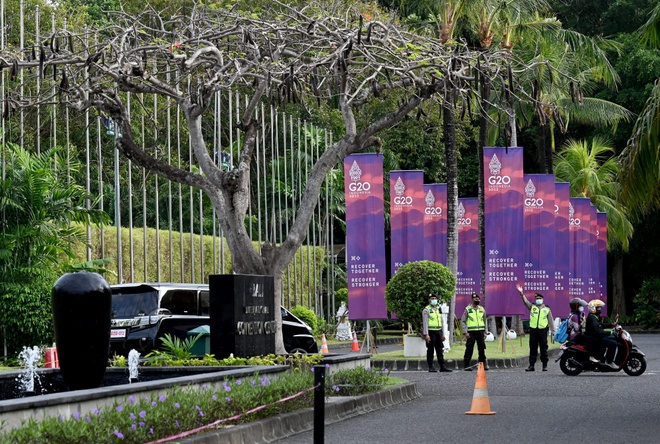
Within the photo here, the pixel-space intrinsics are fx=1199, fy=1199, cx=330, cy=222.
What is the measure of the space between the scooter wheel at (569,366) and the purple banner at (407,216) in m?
8.50

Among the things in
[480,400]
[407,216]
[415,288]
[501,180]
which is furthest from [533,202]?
[480,400]

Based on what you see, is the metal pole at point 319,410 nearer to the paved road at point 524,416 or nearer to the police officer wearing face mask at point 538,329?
the paved road at point 524,416

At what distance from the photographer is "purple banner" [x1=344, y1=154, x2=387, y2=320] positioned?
28562 millimetres

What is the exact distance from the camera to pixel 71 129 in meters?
37.7

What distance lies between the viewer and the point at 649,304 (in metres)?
60.0

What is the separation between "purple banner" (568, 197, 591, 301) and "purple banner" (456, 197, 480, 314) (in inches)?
278

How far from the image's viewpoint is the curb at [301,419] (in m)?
11.9

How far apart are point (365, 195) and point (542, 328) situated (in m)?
5.52

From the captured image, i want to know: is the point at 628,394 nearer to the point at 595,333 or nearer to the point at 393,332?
the point at 595,333

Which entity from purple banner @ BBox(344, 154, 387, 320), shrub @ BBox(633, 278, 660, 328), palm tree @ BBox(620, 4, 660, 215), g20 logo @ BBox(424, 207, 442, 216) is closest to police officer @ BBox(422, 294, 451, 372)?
purple banner @ BBox(344, 154, 387, 320)

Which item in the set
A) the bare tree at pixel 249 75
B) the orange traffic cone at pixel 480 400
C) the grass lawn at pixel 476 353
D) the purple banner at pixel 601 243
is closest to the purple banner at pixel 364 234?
the grass lawn at pixel 476 353

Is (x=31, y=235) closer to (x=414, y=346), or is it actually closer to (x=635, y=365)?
(x=414, y=346)

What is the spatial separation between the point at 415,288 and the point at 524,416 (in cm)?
1378

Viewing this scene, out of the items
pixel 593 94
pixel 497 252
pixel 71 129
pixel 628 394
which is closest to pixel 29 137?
pixel 71 129
